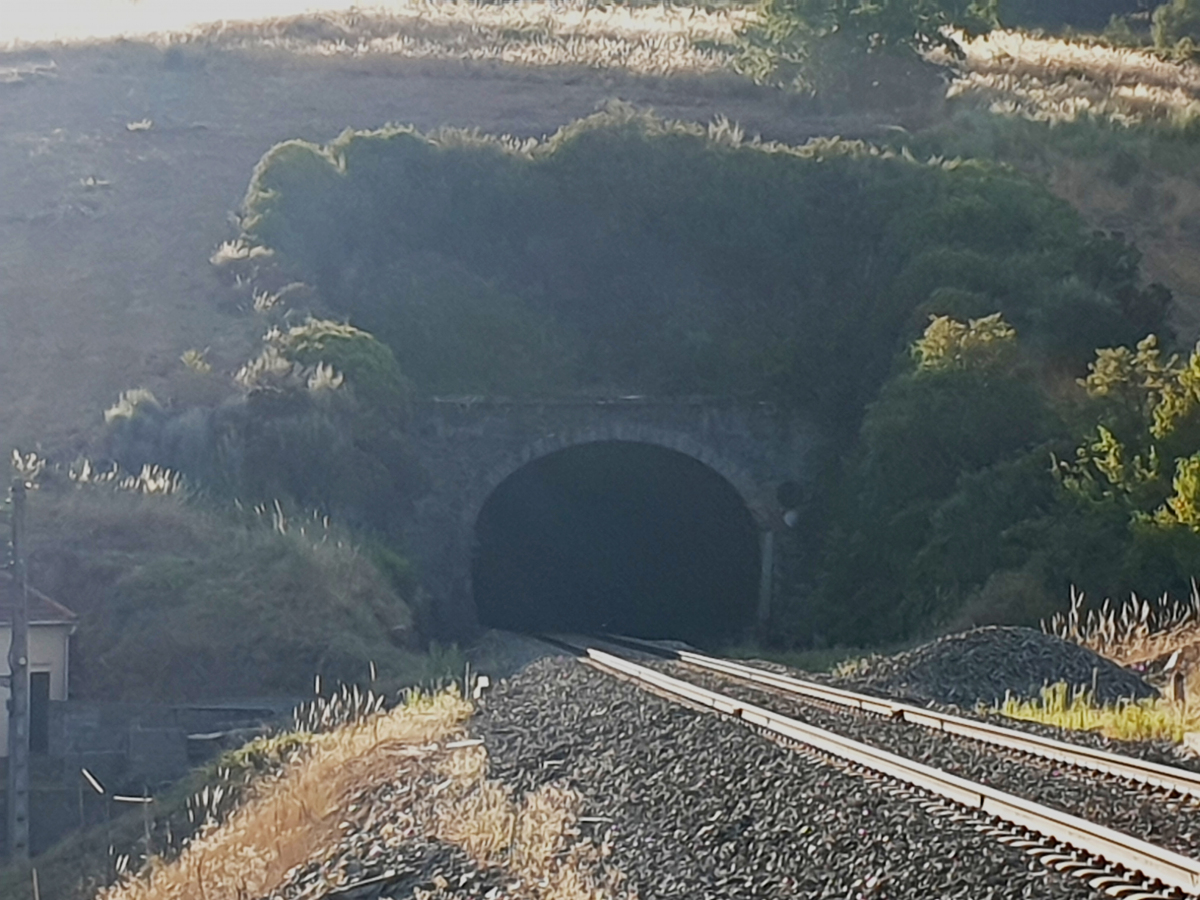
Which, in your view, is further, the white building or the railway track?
the white building

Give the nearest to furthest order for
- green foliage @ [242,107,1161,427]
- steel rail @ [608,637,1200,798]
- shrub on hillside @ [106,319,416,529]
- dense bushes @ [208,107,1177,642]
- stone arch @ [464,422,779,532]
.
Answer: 1. steel rail @ [608,637,1200,798]
2. dense bushes @ [208,107,1177,642]
3. shrub on hillside @ [106,319,416,529]
4. stone arch @ [464,422,779,532]
5. green foliage @ [242,107,1161,427]

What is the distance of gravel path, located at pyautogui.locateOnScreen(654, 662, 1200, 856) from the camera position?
7508 mm

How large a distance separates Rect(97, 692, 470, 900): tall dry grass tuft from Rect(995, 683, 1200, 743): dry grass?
13.1 feet

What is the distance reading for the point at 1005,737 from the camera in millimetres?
10398

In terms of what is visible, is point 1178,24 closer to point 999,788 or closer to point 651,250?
point 651,250

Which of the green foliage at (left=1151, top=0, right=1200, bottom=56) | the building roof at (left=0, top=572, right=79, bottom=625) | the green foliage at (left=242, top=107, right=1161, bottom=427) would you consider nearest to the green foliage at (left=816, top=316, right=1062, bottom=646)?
the green foliage at (left=242, top=107, right=1161, bottom=427)

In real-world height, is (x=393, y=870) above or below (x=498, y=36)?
below

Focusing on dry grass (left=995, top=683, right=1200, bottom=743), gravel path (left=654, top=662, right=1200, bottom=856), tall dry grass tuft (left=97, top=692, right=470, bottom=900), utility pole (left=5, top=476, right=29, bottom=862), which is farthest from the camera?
utility pole (left=5, top=476, right=29, bottom=862)

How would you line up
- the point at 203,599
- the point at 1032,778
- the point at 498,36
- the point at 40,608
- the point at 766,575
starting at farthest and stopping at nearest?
the point at 498,36
the point at 766,575
the point at 203,599
the point at 40,608
the point at 1032,778

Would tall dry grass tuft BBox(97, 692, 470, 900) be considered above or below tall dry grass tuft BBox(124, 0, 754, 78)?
below

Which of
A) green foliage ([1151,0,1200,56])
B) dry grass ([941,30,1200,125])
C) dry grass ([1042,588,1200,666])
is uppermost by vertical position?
green foliage ([1151,0,1200,56])

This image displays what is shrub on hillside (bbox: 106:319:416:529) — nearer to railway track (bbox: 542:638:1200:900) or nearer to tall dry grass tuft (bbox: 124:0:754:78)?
railway track (bbox: 542:638:1200:900)

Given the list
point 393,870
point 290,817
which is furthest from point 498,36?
point 393,870

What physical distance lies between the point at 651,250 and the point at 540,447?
6035mm
